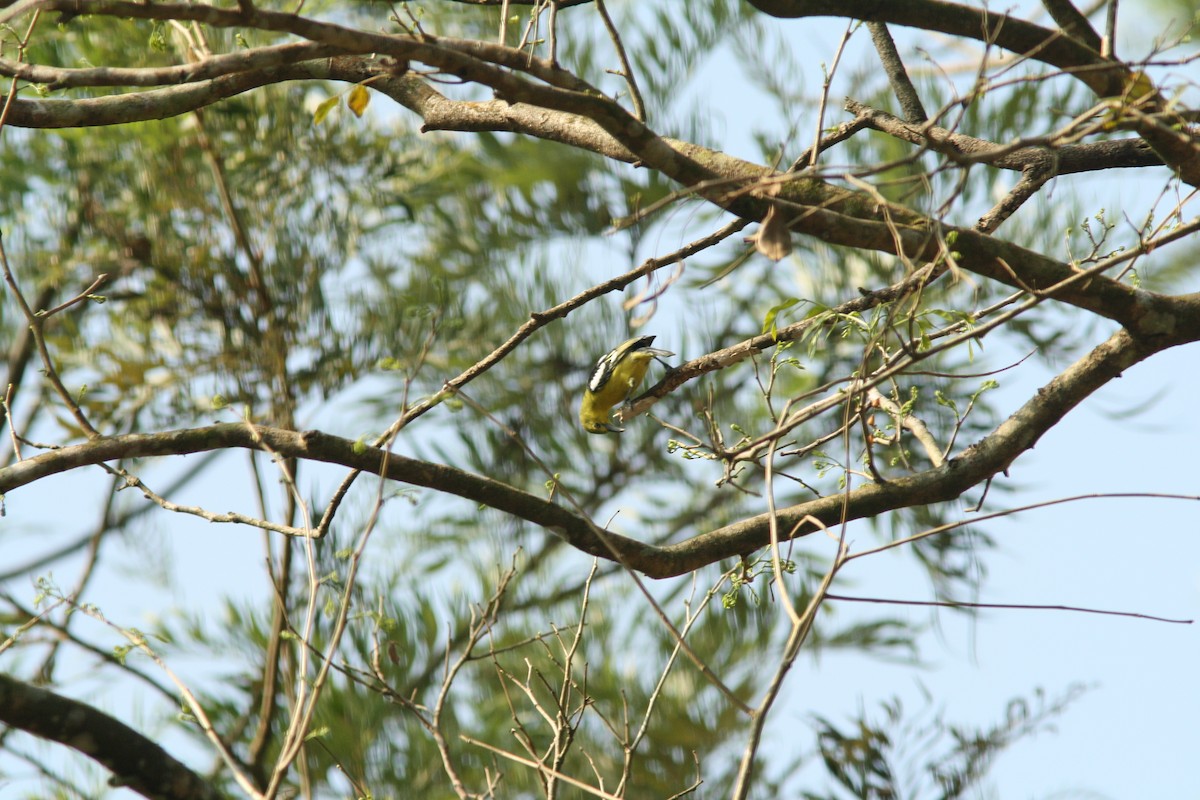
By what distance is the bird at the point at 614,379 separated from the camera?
3012 millimetres

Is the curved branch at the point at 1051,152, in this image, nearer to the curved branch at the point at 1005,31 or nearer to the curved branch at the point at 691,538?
the curved branch at the point at 1005,31

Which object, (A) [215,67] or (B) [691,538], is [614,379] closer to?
(B) [691,538]

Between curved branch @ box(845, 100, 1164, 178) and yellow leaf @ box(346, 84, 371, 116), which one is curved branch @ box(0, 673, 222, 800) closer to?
yellow leaf @ box(346, 84, 371, 116)

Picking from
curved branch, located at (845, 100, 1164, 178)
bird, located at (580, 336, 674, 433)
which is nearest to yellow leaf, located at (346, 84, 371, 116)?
curved branch, located at (845, 100, 1164, 178)

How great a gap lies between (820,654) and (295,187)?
2.55 meters

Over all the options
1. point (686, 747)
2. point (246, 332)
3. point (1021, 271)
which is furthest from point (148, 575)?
point (1021, 271)

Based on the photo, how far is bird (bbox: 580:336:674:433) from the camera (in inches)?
119

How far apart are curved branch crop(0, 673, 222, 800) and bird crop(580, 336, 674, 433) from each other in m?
1.51

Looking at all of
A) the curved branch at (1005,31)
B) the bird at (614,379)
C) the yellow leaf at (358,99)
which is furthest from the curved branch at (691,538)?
the bird at (614,379)

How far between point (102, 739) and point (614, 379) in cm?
185

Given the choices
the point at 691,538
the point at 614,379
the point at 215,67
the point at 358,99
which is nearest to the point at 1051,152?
the point at 691,538

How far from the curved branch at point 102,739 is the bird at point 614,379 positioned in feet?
4.95

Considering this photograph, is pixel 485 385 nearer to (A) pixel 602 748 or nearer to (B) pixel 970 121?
(A) pixel 602 748

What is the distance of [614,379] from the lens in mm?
3273
